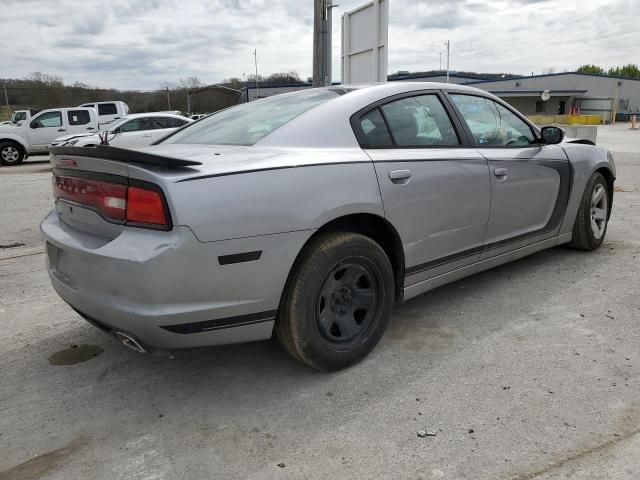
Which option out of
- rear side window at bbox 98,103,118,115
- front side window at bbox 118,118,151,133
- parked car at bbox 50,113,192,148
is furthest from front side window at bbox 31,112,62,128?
front side window at bbox 118,118,151,133

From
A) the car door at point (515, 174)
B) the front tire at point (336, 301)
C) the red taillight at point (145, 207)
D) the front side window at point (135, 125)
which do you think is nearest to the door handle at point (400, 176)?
the front tire at point (336, 301)

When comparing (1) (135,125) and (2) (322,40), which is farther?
(1) (135,125)

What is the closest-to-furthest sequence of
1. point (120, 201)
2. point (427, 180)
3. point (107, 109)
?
point (120, 201)
point (427, 180)
point (107, 109)

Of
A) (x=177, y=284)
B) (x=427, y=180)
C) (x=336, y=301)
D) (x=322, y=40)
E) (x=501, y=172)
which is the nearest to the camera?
(x=177, y=284)

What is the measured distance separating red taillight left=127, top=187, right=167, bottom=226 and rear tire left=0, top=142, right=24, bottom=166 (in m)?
18.3

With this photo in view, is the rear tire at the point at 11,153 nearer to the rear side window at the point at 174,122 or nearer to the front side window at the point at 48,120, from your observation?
the front side window at the point at 48,120

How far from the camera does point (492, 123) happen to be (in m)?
3.88

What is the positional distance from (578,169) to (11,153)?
60.3 feet

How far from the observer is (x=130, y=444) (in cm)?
232

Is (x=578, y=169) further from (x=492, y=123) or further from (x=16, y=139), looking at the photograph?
(x=16, y=139)

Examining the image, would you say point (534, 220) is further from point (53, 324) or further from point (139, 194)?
point (53, 324)

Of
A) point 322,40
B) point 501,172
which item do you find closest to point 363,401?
point 501,172

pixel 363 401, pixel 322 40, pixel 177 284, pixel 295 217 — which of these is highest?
pixel 322 40

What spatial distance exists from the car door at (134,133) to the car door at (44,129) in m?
4.70
